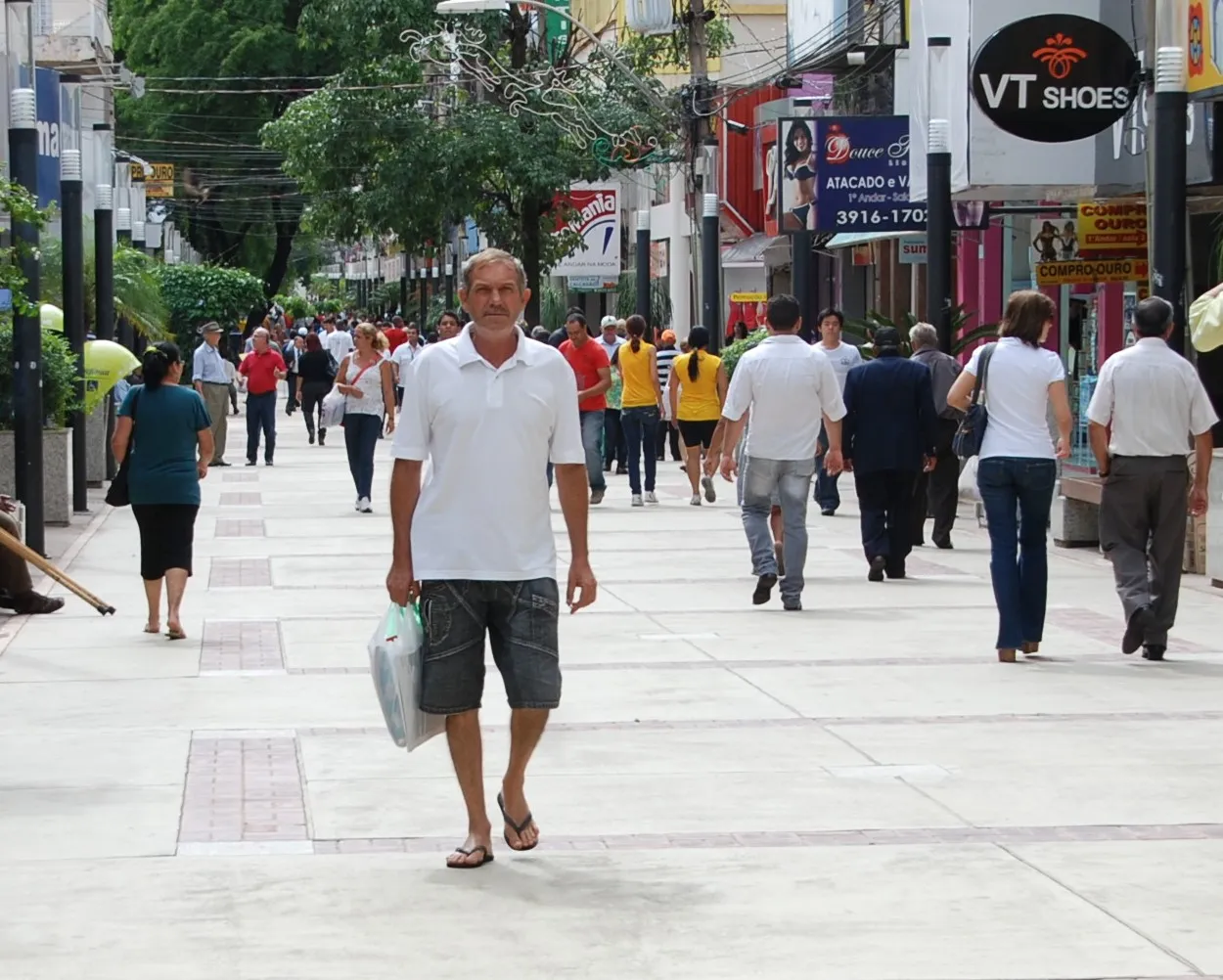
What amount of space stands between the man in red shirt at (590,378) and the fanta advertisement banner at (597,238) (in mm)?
19499

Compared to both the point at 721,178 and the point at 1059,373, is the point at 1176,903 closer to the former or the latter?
the point at 1059,373

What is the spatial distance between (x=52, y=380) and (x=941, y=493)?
721 centimetres

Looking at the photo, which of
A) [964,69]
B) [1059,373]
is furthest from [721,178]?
A: [1059,373]

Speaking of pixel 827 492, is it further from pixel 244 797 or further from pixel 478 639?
pixel 478 639

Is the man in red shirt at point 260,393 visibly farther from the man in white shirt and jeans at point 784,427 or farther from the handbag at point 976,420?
the handbag at point 976,420

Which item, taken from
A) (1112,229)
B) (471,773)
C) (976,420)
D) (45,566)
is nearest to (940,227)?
(1112,229)

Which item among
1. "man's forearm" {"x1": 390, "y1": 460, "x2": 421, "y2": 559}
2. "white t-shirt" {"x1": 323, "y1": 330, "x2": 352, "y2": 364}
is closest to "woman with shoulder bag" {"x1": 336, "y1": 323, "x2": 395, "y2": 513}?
"man's forearm" {"x1": 390, "y1": 460, "x2": 421, "y2": 559}

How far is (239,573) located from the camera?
632 inches

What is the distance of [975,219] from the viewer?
27.1 meters

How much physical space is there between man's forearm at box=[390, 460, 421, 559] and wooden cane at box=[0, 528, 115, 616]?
515cm

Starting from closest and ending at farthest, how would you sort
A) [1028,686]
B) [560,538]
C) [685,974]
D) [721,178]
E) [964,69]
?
[685,974] → [1028,686] → [560,538] → [964,69] → [721,178]

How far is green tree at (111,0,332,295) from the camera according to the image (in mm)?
61906

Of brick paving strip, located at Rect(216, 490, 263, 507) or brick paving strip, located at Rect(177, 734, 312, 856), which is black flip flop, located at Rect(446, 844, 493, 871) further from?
brick paving strip, located at Rect(216, 490, 263, 507)

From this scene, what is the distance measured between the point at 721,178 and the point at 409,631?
38538mm
